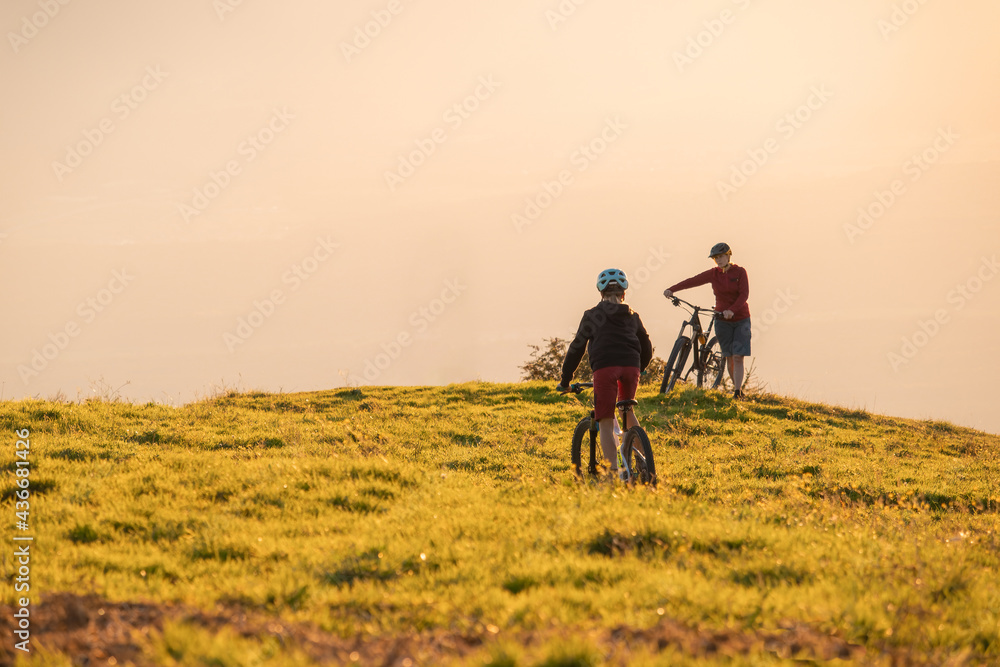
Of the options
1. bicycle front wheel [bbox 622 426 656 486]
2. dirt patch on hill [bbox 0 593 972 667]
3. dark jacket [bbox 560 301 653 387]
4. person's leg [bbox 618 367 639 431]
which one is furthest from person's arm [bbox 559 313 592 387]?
dirt patch on hill [bbox 0 593 972 667]

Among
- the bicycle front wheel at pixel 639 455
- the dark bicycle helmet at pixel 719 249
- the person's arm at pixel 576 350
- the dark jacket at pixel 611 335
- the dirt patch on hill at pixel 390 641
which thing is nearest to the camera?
the dirt patch on hill at pixel 390 641

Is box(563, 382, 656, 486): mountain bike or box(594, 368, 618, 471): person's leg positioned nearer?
→ box(563, 382, 656, 486): mountain bike

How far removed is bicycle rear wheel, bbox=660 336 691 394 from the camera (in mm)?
17469

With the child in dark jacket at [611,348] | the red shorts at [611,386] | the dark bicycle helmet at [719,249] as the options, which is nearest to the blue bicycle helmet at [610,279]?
the child in dark jacket at [611,348]

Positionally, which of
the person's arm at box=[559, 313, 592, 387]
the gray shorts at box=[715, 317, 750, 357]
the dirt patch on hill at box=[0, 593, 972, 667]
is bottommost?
the dirt patch on hill at box=[0, 593, 972, 667]

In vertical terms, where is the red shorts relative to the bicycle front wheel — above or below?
above

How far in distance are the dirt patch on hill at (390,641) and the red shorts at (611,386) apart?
4.37 metres

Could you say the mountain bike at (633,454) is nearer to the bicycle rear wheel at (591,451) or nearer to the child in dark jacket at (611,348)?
the child in dark jacket at (611,348)

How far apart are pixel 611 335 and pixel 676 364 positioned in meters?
9.41

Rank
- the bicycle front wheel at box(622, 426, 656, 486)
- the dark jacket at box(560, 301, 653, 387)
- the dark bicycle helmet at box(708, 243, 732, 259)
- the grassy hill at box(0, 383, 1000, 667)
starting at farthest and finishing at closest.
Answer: the dark bicycle helmet at box(708, 243, 732, 259), the dark jacket at box(560, 301, 653, 387), the bicycle front wheel at box(622, 426, 656, 486), the grassy hill at box(0, 383, 1000, 667)

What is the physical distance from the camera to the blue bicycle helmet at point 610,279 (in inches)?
351

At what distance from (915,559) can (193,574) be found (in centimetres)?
578

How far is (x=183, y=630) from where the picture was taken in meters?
4.14

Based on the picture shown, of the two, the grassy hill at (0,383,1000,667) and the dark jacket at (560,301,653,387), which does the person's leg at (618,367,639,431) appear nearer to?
the dark jacket at (560,301,653,387)
